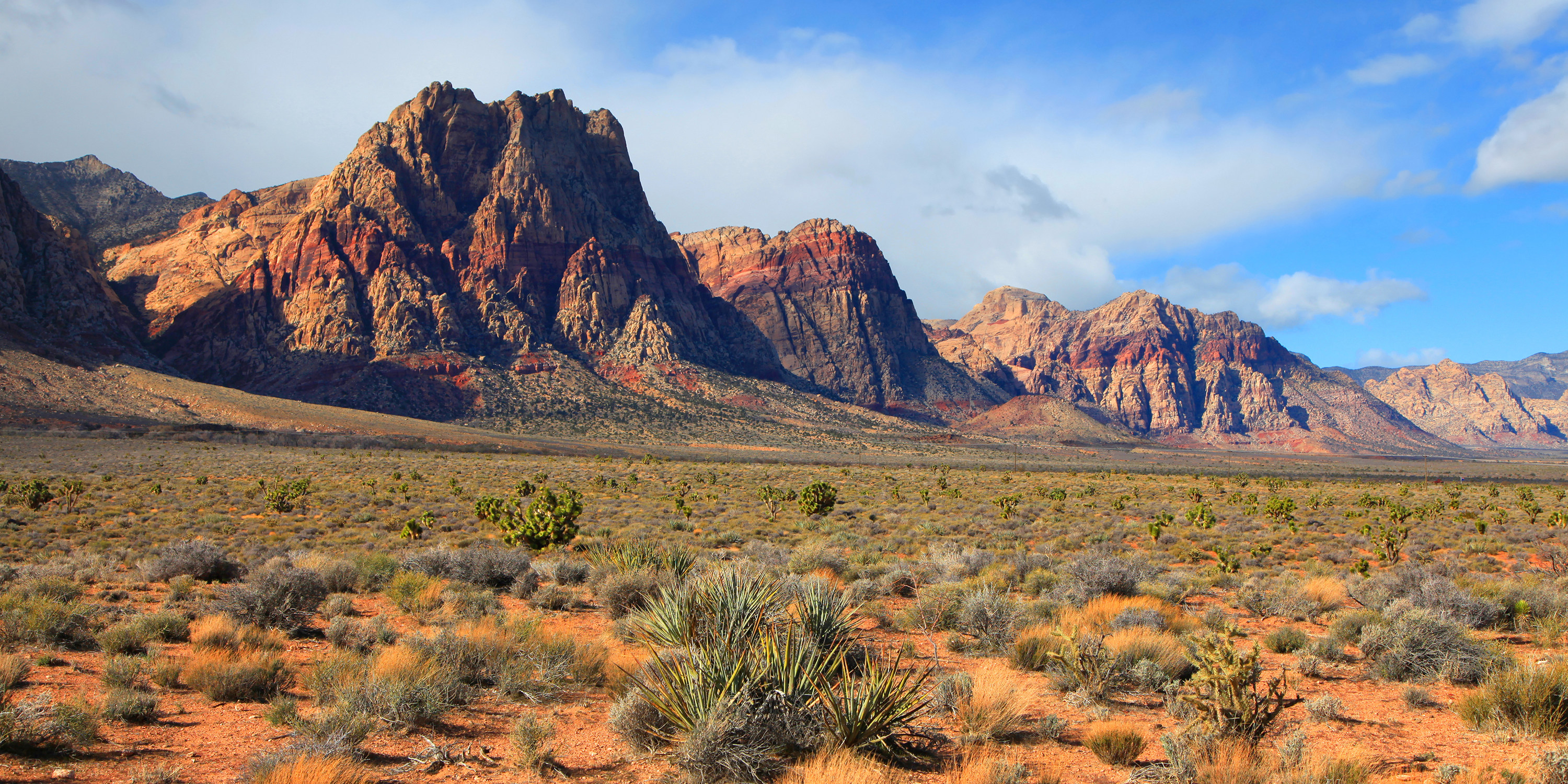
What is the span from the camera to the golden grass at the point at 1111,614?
9.87 metres

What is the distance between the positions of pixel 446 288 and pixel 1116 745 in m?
126

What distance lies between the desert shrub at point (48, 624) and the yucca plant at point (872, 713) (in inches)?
341

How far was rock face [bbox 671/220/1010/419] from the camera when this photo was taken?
174375mm

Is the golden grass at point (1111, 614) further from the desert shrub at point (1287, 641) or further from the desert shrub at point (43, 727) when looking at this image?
the desert shrub at point (43, 727)

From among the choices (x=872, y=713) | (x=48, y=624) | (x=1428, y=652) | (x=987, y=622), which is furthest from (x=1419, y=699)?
(x=48, y=624)

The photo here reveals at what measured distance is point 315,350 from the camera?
10481cm

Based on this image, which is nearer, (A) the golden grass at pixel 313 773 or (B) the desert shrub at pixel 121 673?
(A) the golden grass at pixel 313 773

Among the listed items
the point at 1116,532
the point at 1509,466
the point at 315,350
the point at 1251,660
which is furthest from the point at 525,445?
the point at 1509,466

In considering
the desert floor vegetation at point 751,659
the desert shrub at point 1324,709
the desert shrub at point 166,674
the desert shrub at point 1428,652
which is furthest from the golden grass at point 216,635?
the desert shrub at point 1428,652

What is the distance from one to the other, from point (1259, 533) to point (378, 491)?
111 ft

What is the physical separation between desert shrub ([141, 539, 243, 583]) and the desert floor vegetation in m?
0.05

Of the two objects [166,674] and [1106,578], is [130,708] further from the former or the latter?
[1106,578]

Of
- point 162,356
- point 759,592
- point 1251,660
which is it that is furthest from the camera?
point 162,356

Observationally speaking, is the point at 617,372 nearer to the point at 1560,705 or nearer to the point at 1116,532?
the point at 1116,532
